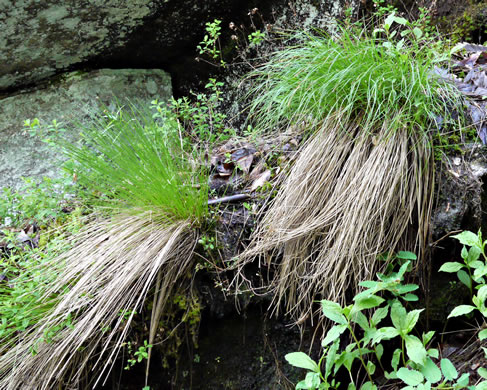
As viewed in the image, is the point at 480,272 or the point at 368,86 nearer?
the point at 480,272

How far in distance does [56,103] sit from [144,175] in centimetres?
149

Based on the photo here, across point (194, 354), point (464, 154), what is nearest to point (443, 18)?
point (464, 154)

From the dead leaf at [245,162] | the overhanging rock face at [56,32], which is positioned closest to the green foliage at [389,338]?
the dead leaf at [245,162]

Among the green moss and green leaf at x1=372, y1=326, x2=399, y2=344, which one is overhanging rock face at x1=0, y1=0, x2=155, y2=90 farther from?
green leaf at x1=372, y1=326, x2=399, y2=344

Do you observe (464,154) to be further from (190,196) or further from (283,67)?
(190,196)

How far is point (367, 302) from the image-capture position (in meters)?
1.65

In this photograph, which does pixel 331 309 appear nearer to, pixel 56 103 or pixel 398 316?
pixel 398 316

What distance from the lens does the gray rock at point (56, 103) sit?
305 centimetres

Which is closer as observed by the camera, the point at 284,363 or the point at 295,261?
the point at 295,261

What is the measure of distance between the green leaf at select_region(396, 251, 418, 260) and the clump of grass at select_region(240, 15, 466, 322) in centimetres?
4

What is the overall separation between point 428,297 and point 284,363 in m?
0.67

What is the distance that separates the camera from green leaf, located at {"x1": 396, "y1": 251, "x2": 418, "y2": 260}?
178 centimetres

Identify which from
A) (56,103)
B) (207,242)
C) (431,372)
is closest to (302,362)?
(431,372)

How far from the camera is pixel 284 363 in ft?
6.72
